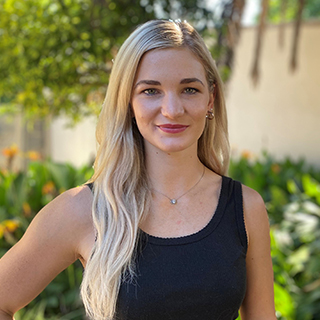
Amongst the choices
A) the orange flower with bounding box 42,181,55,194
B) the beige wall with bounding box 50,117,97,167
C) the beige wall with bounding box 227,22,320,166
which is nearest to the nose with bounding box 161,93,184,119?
the orange flower with bounding box 42,181,55,194

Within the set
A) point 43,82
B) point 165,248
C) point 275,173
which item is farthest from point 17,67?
point 275,173

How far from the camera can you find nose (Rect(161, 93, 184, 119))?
1.65 metres

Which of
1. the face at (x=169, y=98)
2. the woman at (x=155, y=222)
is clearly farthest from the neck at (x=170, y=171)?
the face at (x=169, y=98)

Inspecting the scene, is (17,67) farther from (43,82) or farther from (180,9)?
(180,9)

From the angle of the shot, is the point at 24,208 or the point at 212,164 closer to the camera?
the point at 212,164

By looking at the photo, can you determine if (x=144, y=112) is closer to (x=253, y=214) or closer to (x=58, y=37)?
(x=253, y=214)

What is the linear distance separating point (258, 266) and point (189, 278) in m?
0.34

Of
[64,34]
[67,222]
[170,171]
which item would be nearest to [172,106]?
[170,171]

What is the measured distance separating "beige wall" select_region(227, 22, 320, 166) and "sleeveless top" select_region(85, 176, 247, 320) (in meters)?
6.46

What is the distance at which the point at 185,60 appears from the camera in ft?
5.63

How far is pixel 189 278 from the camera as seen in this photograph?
1619 mm

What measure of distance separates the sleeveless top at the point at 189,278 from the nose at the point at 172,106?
16.4 inches

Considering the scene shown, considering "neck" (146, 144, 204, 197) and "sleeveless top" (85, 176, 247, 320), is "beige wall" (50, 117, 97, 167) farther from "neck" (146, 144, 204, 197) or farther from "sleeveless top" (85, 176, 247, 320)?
"sleeveless top" (85, 176, 247, 320)

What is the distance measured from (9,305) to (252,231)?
92 centimetres
